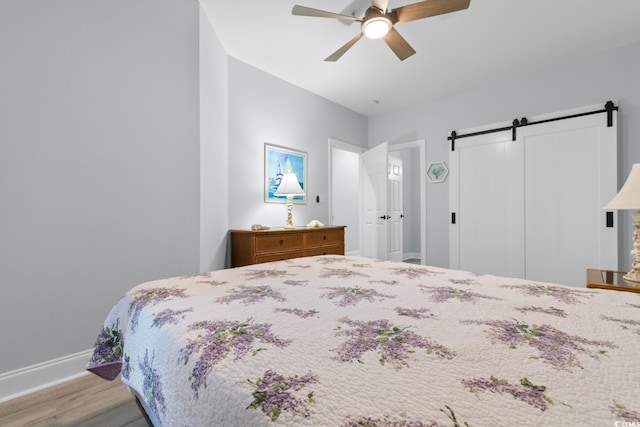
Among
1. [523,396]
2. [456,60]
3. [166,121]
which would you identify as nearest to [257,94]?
[166,121]

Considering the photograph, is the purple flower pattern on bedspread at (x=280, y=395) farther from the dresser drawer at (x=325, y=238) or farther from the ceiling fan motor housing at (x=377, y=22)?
the dresser drawer at (x=325, y=238)

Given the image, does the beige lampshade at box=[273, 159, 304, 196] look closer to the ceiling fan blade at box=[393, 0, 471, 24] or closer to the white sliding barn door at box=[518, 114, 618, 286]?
the ceiling fan blade at box=[393, 0, 471, 24]

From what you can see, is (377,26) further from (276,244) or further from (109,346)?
(109,346)

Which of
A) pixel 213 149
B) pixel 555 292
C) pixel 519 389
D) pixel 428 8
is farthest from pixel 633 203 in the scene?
pixel 213 149

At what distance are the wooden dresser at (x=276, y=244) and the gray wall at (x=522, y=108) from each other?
183cm

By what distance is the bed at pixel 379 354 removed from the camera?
47 centimetres

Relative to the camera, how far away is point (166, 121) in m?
2.36

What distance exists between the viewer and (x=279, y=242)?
3.05 metres

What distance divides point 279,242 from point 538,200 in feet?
10.2

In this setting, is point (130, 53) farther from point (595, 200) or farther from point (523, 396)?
point (595, 200)

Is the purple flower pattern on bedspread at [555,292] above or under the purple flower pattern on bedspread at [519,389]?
under

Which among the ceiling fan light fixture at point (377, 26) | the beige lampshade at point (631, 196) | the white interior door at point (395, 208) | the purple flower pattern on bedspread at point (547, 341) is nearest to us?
the purple flower pattern on bedspread at point (547, 341)

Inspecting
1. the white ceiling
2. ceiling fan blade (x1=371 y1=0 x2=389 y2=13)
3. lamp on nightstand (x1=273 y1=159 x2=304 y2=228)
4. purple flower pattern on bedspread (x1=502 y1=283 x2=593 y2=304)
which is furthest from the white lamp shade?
purple flower pattern on bedspread (x1=502 y1=283 x2=593 y2=304)

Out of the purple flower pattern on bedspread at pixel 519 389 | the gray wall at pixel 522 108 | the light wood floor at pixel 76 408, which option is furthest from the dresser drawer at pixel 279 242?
the purple flower pattern on bedspread at pixel 519 389
